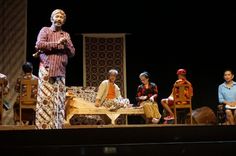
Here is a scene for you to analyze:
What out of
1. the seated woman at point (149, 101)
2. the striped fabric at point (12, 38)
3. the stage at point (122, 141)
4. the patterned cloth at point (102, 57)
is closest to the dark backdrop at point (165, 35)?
the patterned cloth at point (102, 57)

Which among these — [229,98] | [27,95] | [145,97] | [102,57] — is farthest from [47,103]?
[102,57]

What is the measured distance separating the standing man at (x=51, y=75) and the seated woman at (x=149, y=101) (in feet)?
6.93

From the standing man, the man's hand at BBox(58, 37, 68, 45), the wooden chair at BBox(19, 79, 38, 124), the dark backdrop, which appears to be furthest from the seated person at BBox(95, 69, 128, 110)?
the dark backdrop

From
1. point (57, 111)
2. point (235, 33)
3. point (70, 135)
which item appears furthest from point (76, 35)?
point (70, 135)

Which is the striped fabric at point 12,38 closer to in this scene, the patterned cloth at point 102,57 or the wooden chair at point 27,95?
the patterned cloth at point 102,57

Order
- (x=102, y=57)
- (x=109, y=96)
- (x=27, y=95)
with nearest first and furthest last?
(x=27, y=95), (x=109, y=96), (x=102, y=57)

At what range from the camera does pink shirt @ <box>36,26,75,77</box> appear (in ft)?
12.3

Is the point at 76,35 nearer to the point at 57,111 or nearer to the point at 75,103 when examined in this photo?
the point at 75,103

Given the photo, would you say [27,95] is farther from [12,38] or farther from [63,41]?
[12,38]

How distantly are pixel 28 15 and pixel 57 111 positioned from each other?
4699 millimetres

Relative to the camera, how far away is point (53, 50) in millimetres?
3764

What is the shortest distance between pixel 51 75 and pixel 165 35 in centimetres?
505

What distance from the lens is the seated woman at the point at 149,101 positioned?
18.7 feet

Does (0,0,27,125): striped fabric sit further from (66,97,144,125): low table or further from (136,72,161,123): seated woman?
(136,72,161,123): seated woman
